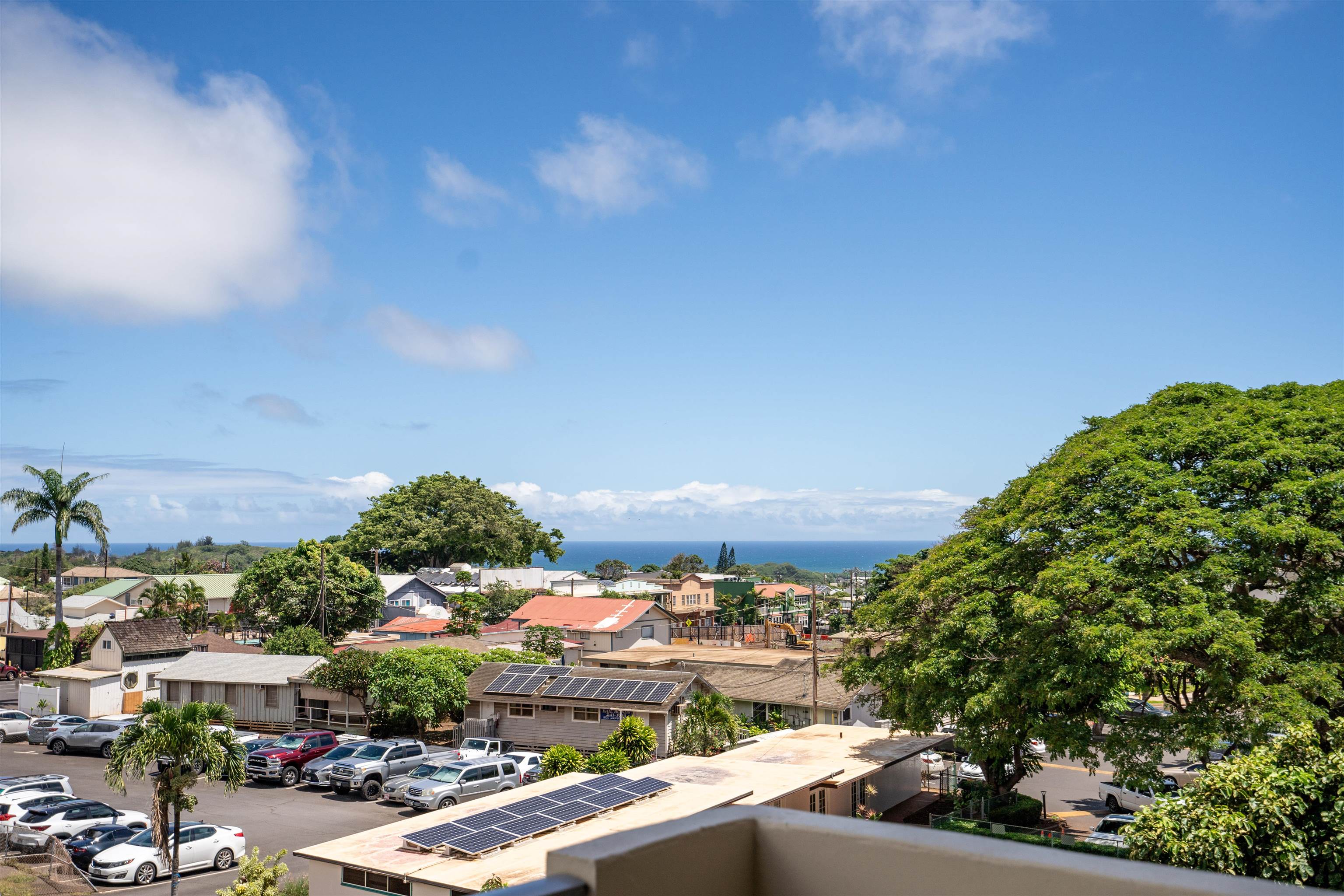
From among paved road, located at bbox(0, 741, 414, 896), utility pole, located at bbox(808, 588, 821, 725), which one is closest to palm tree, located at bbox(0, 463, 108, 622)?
paved road, located at bbox(0, 741, 414, 896)

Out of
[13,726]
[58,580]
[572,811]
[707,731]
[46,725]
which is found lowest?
[13,726]

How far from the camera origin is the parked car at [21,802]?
25391mm

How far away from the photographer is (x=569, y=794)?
2111 centimetres

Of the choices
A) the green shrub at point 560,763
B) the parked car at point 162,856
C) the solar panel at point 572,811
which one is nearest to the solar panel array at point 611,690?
the green shrub at point 560,763

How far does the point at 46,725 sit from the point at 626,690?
→ 86.9ft

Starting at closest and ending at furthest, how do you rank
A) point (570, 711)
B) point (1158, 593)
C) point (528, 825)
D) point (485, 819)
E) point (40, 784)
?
point (528, 825) → point (485, 819) → point (1158, 593) → point (40, 784) → point (570, 711)

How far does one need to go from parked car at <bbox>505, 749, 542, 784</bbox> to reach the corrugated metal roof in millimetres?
13996

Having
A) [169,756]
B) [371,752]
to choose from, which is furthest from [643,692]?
[169,756]

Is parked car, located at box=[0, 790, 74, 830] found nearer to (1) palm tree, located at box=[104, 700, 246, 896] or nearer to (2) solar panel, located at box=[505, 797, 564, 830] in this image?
(1) palm tree, located at box=[104, 700, 246, 896]

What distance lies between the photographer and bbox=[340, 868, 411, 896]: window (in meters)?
16.8

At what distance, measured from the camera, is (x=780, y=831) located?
3605mm

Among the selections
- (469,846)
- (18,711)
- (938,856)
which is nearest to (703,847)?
(938,856)

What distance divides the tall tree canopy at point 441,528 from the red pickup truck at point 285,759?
6486cm

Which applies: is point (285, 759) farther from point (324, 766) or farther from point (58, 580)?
point (58, 580)
